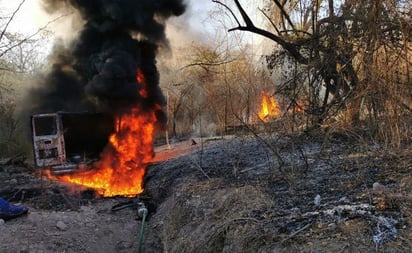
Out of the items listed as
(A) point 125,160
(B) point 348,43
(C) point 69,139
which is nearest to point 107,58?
(C) point 69,139

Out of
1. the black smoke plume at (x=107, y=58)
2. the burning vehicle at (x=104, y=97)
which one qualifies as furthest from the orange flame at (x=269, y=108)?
the black smoke plume at (x=107, y=58)

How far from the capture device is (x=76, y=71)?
1461 centimetres

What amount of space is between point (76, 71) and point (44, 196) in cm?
654

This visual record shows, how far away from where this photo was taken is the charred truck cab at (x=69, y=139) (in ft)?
40.6

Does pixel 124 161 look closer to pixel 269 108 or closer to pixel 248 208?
pixel 269 108

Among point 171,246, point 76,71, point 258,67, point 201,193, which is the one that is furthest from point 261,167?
point 76,71

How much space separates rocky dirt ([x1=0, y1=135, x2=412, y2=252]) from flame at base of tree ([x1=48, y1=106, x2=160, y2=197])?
103cm

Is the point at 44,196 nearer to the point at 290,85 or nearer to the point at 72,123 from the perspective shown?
the point at 72,123

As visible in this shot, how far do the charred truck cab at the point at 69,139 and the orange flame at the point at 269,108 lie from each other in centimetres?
527

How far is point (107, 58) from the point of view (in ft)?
42.0

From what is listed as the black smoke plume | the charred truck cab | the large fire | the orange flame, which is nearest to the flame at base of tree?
the large fire

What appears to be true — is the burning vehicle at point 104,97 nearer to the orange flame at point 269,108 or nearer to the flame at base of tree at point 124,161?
the flame at base of tree at point 124,161

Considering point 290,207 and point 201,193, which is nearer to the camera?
point 290,207

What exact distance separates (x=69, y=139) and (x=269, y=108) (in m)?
7.11
